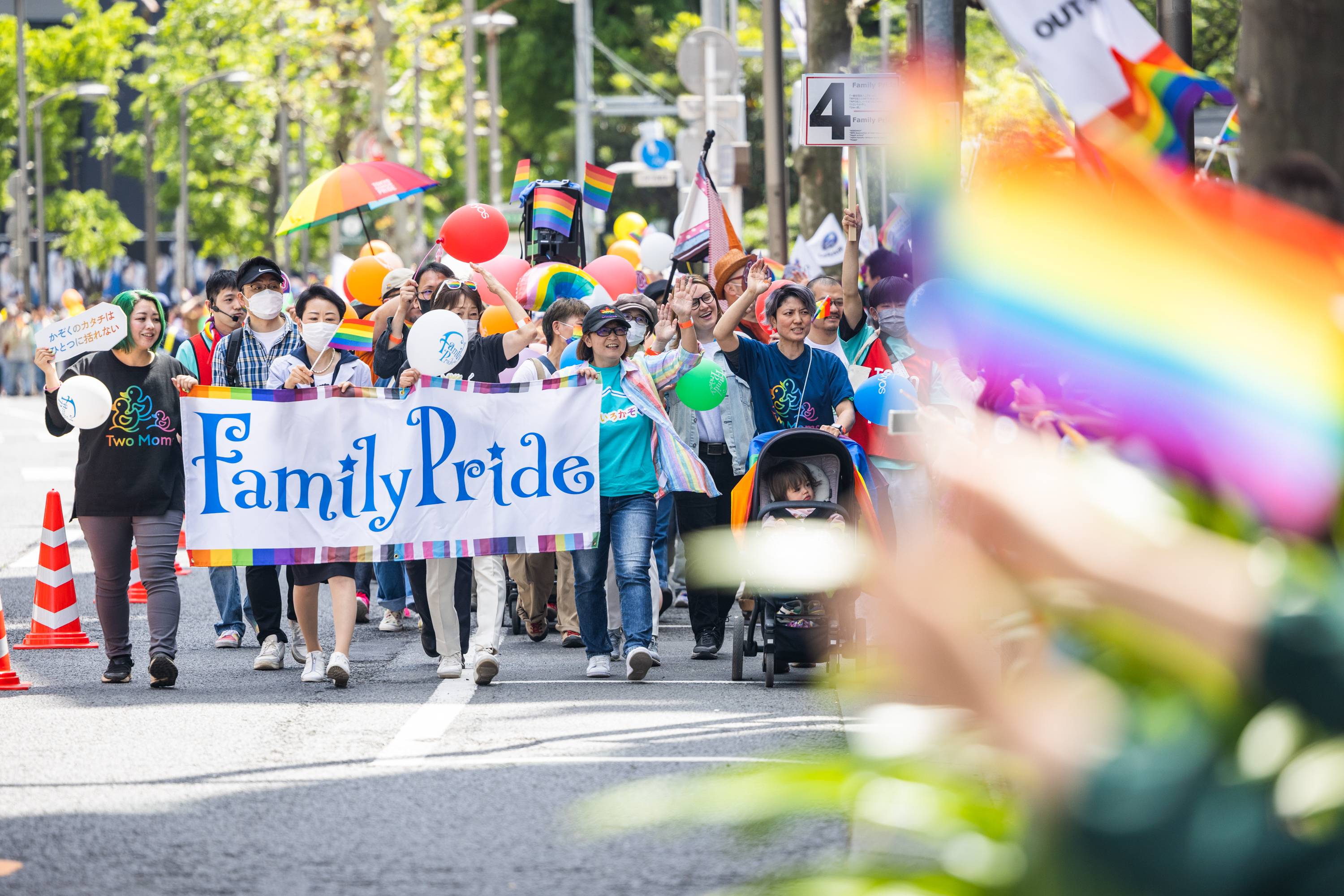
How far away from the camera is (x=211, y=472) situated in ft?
29.3

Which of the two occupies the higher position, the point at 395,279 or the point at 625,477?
the point at 395,279

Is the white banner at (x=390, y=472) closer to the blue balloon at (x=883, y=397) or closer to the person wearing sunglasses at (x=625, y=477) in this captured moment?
the person wearing sunglasses at (x=625, y=477)

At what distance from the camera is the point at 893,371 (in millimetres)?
9734

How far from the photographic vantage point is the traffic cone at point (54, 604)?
10.1m

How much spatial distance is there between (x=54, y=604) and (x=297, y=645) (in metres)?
1.52

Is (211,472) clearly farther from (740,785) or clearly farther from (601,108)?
(601,108)

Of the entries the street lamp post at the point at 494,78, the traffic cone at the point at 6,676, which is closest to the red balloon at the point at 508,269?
the traffic cone at the point at 6,676

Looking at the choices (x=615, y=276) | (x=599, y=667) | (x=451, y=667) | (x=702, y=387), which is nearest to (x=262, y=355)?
(x=451, y=667)

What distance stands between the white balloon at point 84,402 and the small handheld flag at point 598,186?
20.4 feet

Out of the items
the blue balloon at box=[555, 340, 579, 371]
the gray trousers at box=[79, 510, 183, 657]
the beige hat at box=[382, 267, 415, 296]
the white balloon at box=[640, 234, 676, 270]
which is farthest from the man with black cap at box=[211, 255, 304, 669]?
the white balloon at box=[640, 234, 676, 270]

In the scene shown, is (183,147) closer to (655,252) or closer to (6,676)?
(655,252)

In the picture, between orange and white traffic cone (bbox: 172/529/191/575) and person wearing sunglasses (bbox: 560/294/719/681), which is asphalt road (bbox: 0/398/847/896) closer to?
person wearing sunglasses (bbox: 560/294/719/681)

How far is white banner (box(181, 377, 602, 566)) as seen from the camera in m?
8.93

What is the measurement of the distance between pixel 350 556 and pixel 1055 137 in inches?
161
